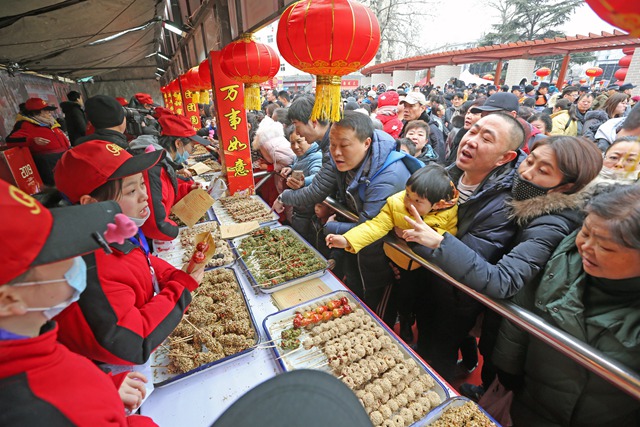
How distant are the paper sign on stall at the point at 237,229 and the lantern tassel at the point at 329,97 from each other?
1.68m

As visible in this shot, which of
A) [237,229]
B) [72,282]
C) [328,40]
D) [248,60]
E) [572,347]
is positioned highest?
[248,60]

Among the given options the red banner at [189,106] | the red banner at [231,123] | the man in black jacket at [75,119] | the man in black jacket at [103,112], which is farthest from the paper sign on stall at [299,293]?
the red banner at [189,106]

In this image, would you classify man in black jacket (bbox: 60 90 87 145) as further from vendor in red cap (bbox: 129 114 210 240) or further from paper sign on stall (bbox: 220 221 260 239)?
paper sign on stall (bbox: 220 221 260 239)

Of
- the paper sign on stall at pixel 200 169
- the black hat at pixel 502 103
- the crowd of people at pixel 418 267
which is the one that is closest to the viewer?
the crowd of people at pixel 418 267

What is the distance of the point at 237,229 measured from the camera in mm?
3646

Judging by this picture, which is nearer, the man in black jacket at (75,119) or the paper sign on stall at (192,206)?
the paper sign on stall at (192,206)

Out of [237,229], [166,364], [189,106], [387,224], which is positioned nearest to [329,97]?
[387,224]

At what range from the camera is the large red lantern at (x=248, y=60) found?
4.04 m

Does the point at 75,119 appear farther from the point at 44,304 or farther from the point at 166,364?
the point at 44,304

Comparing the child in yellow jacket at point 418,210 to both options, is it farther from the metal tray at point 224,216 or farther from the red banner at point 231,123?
the red banner at point 231,123

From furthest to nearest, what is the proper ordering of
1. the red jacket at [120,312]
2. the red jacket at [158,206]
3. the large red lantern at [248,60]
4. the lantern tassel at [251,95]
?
the lantern tassel at [251,95]
the large red lantern at [248,60]
the red jacket at [158,206]
the red jacket at [120,312]

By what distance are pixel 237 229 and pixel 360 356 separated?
224 centimetres

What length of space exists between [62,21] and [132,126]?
328cm

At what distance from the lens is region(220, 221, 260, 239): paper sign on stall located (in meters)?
3.51
